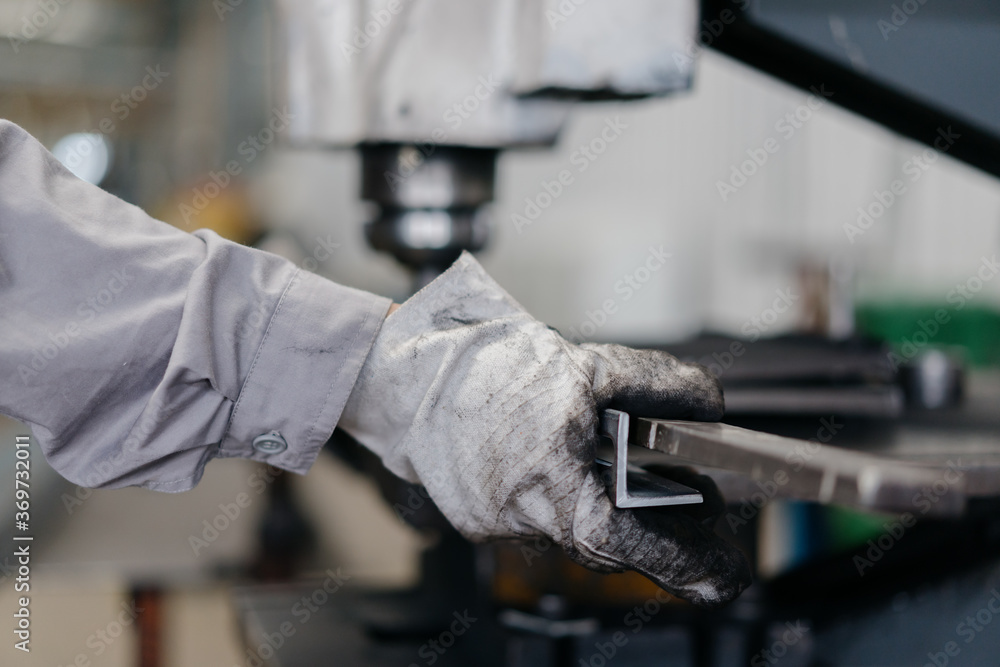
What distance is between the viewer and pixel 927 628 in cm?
67

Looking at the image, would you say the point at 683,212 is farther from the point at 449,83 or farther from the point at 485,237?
the point at 449,83

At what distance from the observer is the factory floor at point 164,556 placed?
35.8 inches

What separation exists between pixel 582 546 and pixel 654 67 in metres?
0.38

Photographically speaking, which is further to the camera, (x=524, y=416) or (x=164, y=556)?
(x=164, y=556)

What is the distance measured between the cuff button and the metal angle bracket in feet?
0.78

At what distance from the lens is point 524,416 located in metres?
0.49

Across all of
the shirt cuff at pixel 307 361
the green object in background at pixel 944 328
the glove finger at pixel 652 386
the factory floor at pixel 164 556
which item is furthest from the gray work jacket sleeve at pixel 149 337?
the green object in background at pixel 944 328

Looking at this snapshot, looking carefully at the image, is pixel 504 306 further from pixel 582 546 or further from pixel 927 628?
pixel 927 628

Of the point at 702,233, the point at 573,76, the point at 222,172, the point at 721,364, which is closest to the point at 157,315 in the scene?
the point at 573,76

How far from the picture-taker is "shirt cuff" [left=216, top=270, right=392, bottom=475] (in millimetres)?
546

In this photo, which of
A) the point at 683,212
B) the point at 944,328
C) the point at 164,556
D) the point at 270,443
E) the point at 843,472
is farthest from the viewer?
the point at 683,212

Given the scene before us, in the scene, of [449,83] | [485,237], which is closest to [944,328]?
[485,237]

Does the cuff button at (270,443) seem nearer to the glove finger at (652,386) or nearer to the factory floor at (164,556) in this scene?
the glove finger at (652,386)

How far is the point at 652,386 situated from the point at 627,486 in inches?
3.1
